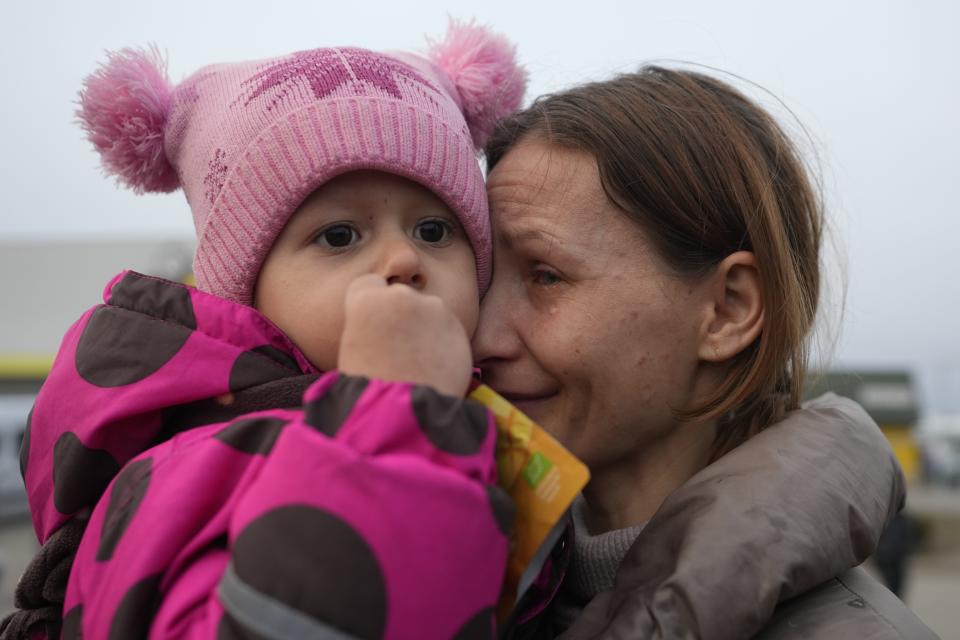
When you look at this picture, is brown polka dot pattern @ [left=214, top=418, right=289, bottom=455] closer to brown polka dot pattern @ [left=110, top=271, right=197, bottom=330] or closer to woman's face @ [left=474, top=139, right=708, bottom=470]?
brown polka dot pattern @ [left=110, top=271, right=197, bottom=330]

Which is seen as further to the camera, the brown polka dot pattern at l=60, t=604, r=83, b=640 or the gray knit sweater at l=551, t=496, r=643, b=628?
the gray knit sweater at l=551, t=496, r=643, b=628

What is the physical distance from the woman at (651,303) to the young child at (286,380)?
18cm

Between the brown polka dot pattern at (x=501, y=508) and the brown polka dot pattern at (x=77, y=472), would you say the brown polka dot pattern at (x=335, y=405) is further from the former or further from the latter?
the brown polka dot pattern at (x=77, y=472)

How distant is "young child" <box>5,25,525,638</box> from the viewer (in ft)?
3.70

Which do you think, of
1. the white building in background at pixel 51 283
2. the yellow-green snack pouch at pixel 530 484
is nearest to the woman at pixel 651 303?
the yellow-green snack pouch at pixel 530 484

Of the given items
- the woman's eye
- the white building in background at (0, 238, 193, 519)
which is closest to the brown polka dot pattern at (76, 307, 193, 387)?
the woman's eye

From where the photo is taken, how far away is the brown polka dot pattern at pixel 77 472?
145cm

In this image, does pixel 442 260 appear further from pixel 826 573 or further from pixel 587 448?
pixel 826 573

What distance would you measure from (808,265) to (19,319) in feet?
51.1

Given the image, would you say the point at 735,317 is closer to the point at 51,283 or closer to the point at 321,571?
the point at 321,571

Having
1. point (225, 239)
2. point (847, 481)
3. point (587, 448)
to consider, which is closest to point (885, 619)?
point (847, 481)

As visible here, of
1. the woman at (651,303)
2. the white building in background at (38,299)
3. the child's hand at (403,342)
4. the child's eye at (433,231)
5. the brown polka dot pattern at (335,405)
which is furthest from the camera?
the white building in background at (38,299)

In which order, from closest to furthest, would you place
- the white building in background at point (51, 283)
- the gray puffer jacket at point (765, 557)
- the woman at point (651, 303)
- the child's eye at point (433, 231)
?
the gray puffer jacket at point (765, 557) < the child's eye at point (433, 231) < the woman at point (651, 303) < the white building in background at point (51, 283)

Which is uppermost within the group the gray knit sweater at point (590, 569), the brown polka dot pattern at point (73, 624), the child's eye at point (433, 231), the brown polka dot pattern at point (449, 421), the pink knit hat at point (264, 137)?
the pink knit hat at point (264, 137)
